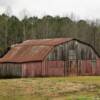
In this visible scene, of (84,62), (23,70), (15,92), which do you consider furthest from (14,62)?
(15,92)

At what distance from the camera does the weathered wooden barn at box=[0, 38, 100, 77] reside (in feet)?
168

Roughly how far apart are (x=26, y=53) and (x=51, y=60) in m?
4.31

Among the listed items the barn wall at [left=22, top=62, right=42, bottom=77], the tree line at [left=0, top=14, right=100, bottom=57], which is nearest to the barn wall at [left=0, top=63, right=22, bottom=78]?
the barn wall at [left=22, top=62, right=42, bottom=77]

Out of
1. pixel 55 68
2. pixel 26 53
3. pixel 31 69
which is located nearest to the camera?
pixel 31 69

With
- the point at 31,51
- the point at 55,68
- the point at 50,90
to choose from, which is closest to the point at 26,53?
the point at 31,51

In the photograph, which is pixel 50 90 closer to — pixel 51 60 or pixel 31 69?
pixel 31 69

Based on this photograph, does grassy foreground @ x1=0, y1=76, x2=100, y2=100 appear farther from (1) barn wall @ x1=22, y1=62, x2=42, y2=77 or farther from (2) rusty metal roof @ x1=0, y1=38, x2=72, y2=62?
(2) rusty metal roof @ x1=0, y1=38, x2=72, y2=62

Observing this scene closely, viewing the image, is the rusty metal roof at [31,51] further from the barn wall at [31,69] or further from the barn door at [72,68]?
the barn door at [72,68]

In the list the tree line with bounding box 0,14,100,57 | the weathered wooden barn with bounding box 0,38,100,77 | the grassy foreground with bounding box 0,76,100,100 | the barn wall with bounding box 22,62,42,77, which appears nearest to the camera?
the grassy foreground with bounding box 0,76,100,100

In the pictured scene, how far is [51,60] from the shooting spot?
172ft

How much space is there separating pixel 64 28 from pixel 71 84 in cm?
7630

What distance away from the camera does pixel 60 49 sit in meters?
53.7

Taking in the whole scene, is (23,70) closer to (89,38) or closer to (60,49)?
(60,49)

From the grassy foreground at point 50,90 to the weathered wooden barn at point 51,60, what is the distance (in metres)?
11.7
